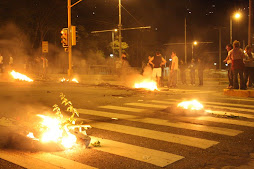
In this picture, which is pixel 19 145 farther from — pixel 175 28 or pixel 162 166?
pixel 175 28

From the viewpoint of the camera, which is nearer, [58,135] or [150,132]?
[58,135]

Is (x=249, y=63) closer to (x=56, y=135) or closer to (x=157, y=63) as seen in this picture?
(x=157, y=63)

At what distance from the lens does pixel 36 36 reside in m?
38.6

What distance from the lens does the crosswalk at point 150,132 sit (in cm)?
489

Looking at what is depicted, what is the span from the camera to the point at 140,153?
17.3ft

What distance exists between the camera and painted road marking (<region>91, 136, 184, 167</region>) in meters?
4.89

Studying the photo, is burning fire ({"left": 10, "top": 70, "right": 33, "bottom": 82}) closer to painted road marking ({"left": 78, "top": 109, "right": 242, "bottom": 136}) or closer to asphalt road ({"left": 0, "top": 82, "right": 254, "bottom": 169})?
asphalt road ({"left": 0, "top": 82, "right": 254, "bottom": 169})

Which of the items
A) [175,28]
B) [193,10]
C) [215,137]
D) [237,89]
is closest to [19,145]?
[215,137]

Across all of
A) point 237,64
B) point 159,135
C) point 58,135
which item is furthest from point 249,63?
point 58,135

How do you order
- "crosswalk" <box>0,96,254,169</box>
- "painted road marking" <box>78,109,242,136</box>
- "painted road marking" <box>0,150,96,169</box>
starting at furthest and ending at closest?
"painted road marking" <box>78,109,242,136</box>, "crosswalk" <box>0,96,254,169</box>, "painted road marking" <box>0,150,96,169</box>

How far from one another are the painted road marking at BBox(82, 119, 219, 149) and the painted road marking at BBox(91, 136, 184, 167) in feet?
2.51

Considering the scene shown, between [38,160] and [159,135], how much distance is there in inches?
102

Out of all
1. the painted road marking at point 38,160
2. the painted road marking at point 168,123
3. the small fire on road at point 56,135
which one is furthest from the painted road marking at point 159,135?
the painted road marking at point 38,160

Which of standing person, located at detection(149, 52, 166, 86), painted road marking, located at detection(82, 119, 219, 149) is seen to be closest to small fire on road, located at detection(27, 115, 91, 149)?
painted road marking, located at detection(82, 119, 219, 149)
